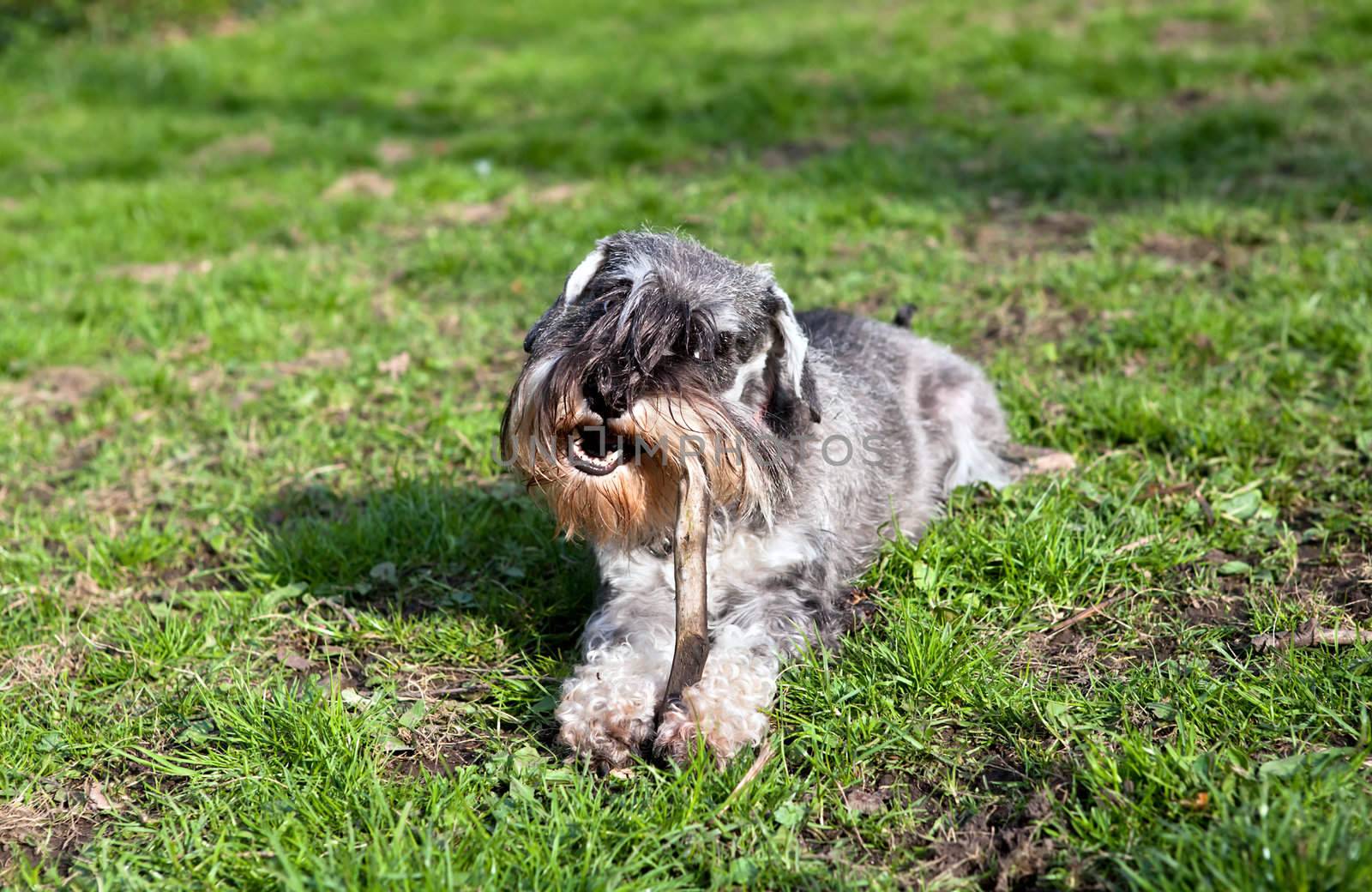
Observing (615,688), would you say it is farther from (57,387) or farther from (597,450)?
(57,387)

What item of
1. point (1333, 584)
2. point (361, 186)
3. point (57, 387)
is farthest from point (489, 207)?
point (1333, 584)

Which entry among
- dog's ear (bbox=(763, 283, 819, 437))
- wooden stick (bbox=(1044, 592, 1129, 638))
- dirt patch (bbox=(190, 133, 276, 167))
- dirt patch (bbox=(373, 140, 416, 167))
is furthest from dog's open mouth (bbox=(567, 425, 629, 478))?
dirt patch (bbox=(190, 133, 276, 167))

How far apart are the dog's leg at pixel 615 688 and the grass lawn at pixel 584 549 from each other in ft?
0.54

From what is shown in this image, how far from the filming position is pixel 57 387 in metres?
6.61

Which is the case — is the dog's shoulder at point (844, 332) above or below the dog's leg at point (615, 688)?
above

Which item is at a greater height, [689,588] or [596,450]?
[596,450]

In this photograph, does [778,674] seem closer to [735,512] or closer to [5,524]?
[735,512]

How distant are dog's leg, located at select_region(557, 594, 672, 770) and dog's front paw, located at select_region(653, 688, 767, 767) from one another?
101 millimetres

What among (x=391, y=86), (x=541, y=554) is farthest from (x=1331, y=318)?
(x=391, y=86)

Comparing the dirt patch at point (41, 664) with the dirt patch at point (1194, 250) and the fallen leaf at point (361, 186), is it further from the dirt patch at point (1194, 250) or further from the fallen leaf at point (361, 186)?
the dirt patch at point (1194, 250)

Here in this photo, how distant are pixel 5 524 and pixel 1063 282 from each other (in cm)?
566

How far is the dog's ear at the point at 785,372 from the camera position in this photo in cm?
378

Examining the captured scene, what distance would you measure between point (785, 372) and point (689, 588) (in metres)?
0.80

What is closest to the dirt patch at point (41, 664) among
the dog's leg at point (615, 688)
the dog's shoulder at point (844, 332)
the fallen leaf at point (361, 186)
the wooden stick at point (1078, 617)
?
the dog's leg at point (615, 688)
